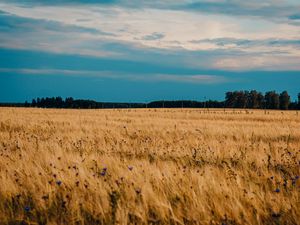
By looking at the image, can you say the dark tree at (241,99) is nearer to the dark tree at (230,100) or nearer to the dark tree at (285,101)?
the dark tree at (230,100)

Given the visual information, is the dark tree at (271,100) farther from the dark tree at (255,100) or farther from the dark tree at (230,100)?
the dark tree at (230,100)

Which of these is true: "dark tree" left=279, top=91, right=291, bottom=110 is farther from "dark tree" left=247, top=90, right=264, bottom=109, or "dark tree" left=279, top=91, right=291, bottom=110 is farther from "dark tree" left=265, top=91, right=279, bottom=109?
"dark tree" left=247, top=90, right=264, bottom=109

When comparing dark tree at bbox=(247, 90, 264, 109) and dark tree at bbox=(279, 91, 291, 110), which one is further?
dark tree at bbox=(247, 90, 264, 109)

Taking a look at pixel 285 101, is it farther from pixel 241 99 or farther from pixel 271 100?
pixel 241 99

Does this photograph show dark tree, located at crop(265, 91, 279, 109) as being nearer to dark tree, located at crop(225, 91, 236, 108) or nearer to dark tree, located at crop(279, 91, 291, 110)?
dark tree, located at crop(279, 91, 291, 110)

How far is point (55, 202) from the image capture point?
169 inches

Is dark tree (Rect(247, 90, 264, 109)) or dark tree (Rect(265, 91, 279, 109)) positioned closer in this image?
dark tree (Rect(265, 91, 279, 109))

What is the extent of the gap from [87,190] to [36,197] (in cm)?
62

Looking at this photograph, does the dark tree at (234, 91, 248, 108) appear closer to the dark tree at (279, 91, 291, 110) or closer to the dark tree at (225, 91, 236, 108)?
the dark tree at (225, 91, 236, 108)

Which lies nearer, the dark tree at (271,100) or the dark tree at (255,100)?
the dark tree at (271,100)

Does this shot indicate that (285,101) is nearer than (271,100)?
Yes

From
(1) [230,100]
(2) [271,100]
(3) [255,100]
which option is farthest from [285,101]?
A: (1) [230,100]

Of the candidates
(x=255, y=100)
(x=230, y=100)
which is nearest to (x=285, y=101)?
(x=255, y=100)

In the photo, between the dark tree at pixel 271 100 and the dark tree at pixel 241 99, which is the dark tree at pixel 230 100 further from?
the dark tree at pixel 271 100
